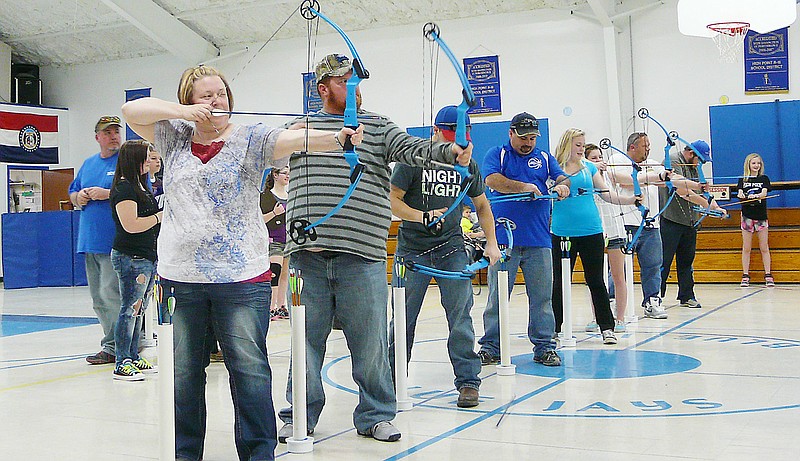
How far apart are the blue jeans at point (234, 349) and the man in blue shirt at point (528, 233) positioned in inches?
94.7

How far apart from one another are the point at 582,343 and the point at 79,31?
13.0m

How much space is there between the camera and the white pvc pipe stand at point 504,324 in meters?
4.70

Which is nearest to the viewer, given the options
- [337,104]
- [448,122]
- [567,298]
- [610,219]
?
[337,104]

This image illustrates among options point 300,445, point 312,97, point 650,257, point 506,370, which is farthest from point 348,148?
point 650,257

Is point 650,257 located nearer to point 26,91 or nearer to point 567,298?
point 567,298

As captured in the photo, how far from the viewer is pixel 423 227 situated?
414cm

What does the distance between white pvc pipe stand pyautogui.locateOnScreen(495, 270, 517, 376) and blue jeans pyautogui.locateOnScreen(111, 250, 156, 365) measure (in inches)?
80.7

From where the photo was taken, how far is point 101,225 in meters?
5.58

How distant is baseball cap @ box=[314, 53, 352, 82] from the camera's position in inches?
131

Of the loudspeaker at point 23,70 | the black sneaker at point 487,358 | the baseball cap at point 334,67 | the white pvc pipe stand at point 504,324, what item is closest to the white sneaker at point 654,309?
the black sneaker at point 487,358

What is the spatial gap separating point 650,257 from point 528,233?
267cm

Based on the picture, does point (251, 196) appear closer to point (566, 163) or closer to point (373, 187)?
point (373, 187)

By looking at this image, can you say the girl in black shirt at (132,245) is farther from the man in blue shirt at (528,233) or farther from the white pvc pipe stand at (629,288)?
the white pvc pipe stand at (629,288)

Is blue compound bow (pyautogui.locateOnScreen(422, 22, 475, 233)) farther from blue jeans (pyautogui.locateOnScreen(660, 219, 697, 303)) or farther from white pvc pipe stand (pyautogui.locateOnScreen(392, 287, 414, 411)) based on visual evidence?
blue jeans (pyautogui.locateOnScreen(660, 219, 697, 303))
